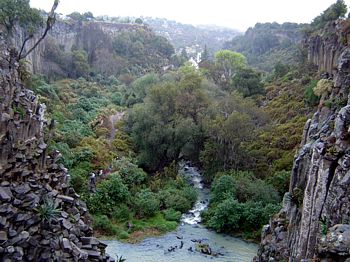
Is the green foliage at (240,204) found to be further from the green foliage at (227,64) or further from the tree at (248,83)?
the green foliage at (227,64)

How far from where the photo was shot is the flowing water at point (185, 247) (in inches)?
987

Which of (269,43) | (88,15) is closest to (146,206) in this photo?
(88,15)

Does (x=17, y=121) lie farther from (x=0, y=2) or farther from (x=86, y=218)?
(x=0, y=2)

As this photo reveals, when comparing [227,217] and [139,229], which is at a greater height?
[227,217]

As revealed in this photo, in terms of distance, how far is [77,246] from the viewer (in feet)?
60.9

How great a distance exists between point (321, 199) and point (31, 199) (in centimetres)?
1108

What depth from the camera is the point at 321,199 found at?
595 inches

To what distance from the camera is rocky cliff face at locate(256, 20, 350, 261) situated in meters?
11.5

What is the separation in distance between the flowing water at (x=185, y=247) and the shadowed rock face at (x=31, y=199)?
5394 mm

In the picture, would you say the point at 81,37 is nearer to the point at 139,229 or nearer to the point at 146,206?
the point at 146,206

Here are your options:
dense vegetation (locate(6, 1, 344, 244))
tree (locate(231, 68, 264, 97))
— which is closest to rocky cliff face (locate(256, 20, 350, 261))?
dense vegetation (locate(6, 1, 344, 244))

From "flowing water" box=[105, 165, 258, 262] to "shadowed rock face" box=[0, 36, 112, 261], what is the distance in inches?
212

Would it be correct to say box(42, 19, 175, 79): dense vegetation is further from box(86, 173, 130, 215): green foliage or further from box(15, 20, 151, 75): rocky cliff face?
box(86, 173, 130, 215): green foliage

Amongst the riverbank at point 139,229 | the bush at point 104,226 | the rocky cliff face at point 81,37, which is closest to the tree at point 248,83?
the riverbank at point 139,229
